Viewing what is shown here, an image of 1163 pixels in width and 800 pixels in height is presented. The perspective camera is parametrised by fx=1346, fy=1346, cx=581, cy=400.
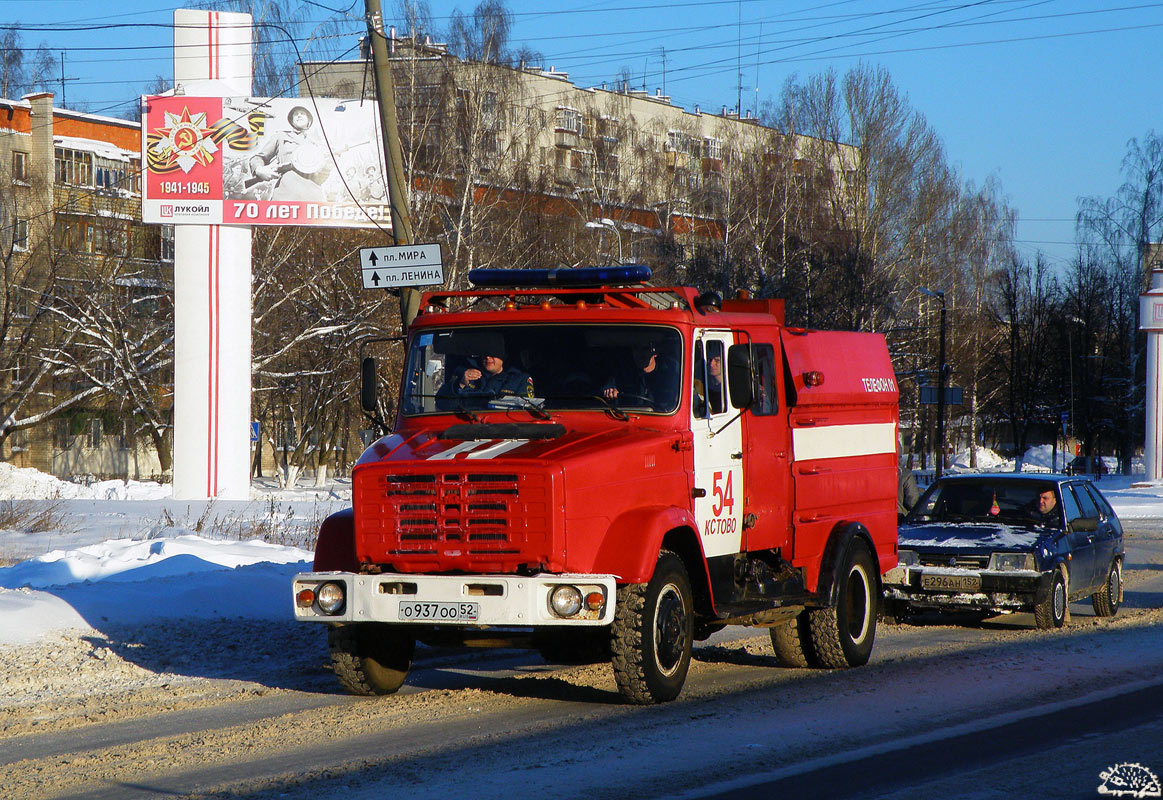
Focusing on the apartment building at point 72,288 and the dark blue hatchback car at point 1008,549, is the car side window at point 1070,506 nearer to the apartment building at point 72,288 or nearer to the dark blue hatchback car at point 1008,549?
the dark blue hatchback car at point 1008,549

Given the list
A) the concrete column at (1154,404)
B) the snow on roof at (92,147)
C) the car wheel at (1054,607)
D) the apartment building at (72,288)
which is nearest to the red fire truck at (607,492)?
the car wheel at (1054,607)

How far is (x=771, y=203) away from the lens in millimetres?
50438

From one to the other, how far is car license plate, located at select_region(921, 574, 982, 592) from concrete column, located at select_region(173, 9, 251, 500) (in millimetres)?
17540

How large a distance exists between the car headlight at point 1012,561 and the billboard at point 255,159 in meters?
16.8

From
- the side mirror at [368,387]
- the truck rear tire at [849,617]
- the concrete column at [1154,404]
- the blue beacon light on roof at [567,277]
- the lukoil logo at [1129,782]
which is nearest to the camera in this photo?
the lukoil logo at [1129,782]

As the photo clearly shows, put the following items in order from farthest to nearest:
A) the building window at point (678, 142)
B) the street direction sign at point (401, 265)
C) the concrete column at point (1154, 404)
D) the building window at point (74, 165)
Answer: the building window at point (74, 165)
the building window at point (678, 142)
the concrete column at point (1154, 404)
the street direction sign at point (401, 265)

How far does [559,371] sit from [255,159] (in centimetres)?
1916

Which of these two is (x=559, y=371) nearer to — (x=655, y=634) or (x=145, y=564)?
(x=655, y=634)

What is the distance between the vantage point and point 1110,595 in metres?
14.3

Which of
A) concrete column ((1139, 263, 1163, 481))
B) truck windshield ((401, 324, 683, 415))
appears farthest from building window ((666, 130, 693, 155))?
truck windshield ((401, 324, 683, 415))

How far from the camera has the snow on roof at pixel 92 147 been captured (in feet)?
200

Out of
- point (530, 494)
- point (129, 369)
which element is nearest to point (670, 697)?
point (530, 494)

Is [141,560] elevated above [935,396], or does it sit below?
below

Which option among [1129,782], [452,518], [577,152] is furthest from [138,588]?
[577,152]
